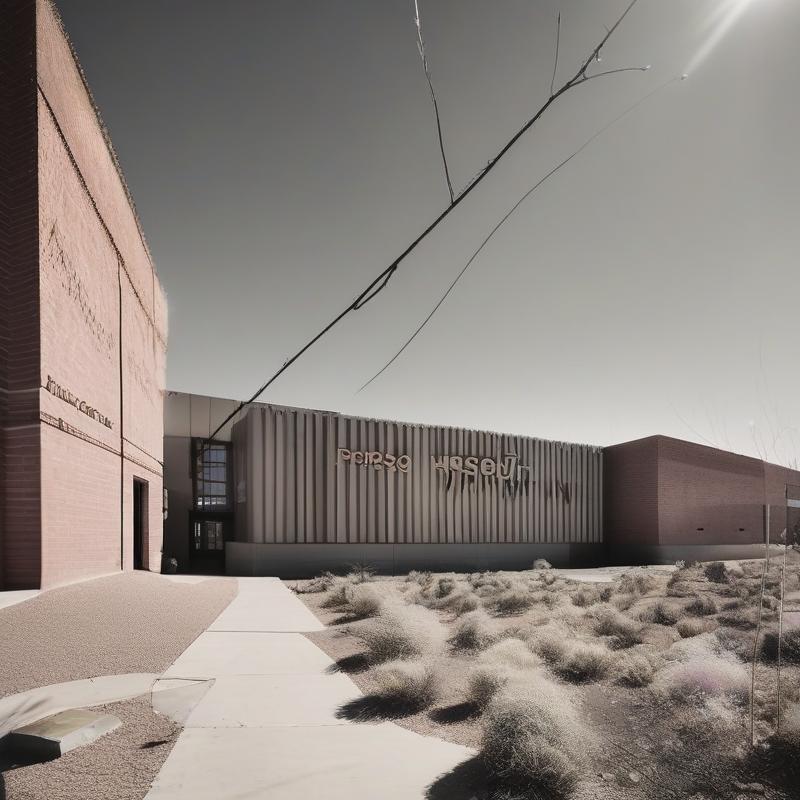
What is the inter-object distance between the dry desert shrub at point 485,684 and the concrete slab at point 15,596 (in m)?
6.18

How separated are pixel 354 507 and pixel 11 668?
19479 mm

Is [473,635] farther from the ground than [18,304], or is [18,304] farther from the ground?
[18,304]

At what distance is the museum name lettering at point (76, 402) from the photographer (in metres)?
10.1

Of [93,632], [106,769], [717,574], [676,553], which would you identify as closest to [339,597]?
[93,632]


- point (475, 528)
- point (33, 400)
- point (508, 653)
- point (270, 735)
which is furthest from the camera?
point (475, 528)

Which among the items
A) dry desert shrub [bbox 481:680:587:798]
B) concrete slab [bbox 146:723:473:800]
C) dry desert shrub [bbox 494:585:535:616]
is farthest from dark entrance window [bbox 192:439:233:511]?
dry desert shrub [bbox 481:680:587:798]

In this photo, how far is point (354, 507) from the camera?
2564 cm

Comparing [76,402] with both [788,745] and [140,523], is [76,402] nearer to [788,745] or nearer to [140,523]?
[140,523]

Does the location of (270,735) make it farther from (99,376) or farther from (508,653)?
(99,376)

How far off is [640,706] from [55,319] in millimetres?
10272

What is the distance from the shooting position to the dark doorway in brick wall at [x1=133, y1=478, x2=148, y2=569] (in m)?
18.0

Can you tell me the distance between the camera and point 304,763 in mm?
4484

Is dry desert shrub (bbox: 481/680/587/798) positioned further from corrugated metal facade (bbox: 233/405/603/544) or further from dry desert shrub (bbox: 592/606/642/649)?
corrugated metal facade (bbox: 233/405/603/544)

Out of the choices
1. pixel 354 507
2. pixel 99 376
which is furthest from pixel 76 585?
pixel 354 507
